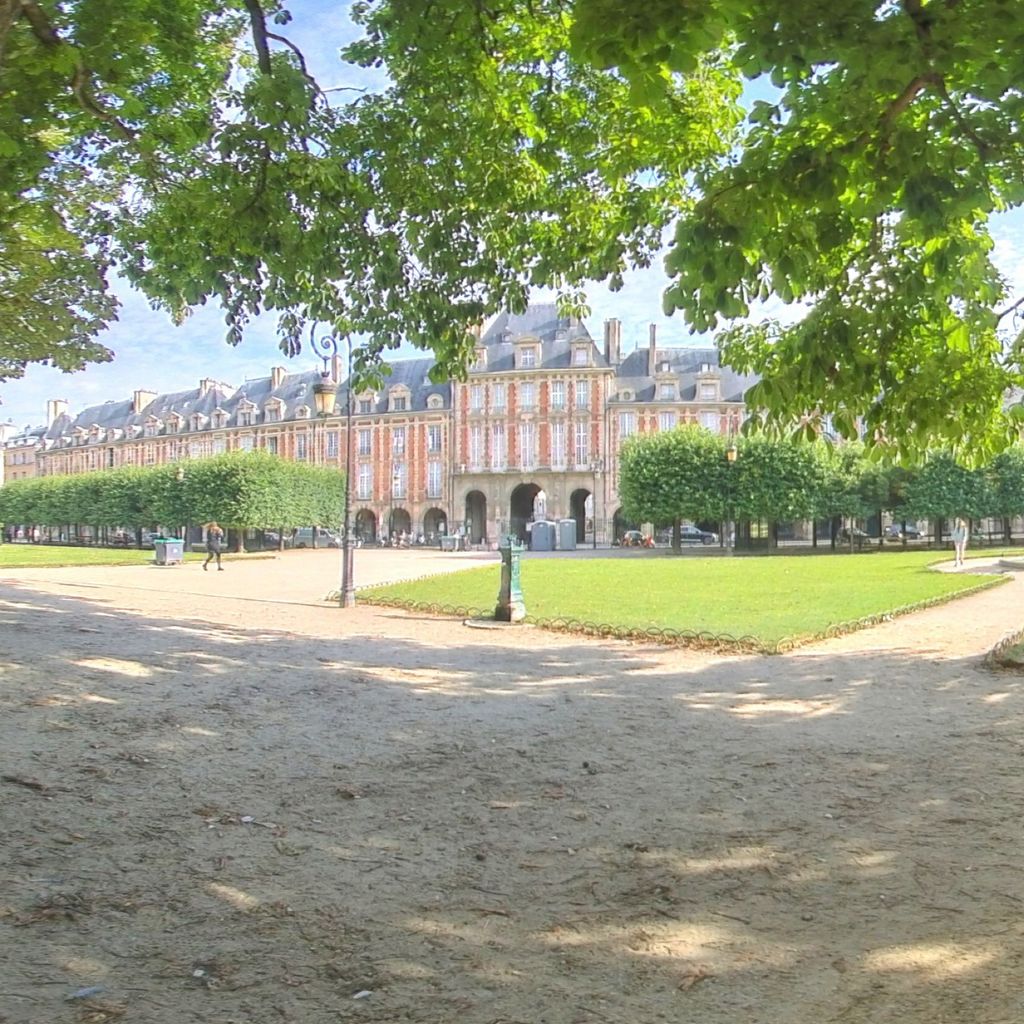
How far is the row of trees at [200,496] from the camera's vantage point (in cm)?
4956

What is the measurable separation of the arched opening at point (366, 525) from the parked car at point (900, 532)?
133 feet

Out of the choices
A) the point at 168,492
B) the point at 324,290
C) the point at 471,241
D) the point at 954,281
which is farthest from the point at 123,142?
the point at 168,492

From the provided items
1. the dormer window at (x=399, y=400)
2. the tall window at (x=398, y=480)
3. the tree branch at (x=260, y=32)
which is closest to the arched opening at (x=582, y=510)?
the tall window at (x=398, y=480)

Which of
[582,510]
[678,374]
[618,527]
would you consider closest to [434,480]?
[582,510]

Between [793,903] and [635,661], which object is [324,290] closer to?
[635,661]

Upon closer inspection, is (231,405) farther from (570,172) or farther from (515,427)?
(570,172)

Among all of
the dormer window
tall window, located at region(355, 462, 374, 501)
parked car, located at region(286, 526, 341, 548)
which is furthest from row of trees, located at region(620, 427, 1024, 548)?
tall window, located at region(355, 462, 374, 501)

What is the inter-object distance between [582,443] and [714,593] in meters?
50.5

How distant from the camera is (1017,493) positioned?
152ft

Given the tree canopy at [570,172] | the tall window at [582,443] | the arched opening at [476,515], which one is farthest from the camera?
the arched opening at [476,515]

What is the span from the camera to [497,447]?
69000 millimetres

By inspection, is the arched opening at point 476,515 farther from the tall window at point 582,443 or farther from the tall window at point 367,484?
the tall window at point 367,484

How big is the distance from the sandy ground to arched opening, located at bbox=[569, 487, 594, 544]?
60.0m

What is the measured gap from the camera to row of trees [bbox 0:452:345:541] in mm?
49562
